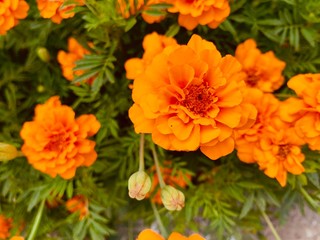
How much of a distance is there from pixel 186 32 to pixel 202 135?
51cm

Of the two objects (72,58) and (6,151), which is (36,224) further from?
(72,58)

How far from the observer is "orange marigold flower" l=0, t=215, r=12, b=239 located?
121 cm

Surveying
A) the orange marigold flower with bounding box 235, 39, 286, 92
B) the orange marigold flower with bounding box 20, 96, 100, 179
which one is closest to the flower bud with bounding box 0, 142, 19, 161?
the orange marigold flower with bounding box 20, 96, 100, 179

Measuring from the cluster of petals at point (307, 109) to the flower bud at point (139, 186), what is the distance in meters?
0.31

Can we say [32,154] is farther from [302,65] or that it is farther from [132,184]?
[302,65]

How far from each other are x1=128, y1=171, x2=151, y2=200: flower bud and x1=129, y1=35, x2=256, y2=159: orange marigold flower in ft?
0.44

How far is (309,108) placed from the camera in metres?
0.93

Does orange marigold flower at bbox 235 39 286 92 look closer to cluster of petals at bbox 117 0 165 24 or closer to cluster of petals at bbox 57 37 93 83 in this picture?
cluster of petals at bbox 117 0 165 24

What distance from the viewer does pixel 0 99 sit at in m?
1.40

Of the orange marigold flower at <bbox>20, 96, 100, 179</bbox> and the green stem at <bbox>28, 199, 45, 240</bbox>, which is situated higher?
the orange marigold flower at <bbox>20, 96, 100, 179</bbox>

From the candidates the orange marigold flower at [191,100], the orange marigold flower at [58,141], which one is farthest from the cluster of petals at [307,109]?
the orange marigold flower at [58,141]

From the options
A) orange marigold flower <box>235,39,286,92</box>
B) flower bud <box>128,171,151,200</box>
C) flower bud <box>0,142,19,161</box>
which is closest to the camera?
flower bud <box>128,171,151,200</box>

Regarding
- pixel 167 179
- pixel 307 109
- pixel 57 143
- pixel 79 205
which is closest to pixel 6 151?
pixel 57 143

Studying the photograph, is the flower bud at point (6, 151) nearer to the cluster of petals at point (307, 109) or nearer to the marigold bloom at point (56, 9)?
the marigold bloom at point (56, 9)
